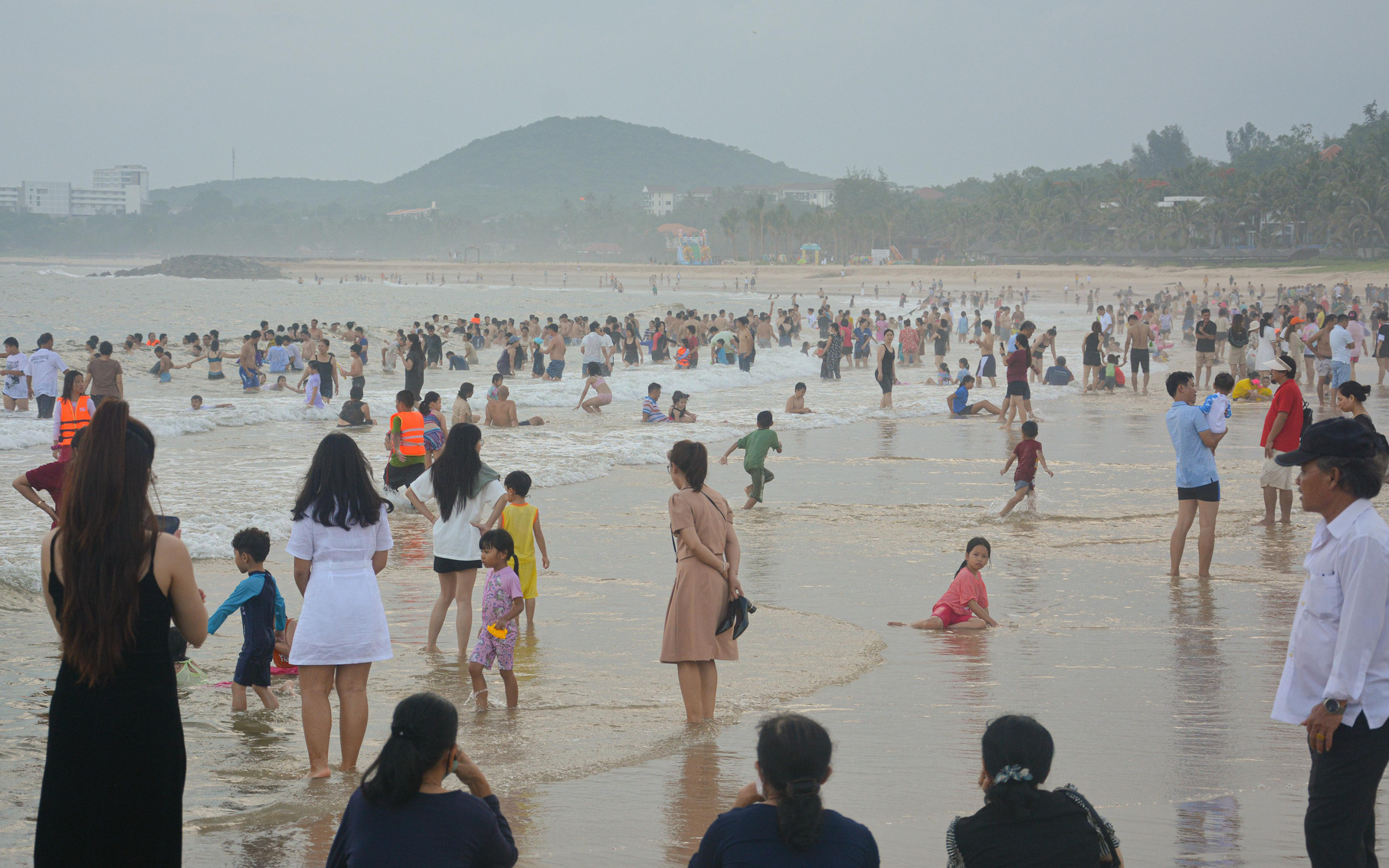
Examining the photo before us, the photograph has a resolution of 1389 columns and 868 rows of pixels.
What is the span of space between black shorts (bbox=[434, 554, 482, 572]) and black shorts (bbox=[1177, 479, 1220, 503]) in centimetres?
534

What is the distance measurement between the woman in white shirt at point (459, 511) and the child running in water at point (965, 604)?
3.06 metres

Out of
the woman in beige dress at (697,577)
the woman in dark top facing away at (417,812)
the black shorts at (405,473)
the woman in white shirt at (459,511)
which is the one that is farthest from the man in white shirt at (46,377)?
the woman in dark top facing away at (417,812)

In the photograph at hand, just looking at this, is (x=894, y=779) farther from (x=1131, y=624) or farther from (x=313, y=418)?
(x=313, y=418)

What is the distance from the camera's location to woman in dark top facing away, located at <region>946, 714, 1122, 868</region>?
265 centimetres

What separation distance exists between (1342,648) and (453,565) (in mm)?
5270

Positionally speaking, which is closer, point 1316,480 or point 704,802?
point 1316,480

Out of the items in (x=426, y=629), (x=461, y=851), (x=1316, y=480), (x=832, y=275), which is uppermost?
(x=832, y=275)

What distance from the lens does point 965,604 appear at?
308 inches

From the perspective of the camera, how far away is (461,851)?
8.45 feet

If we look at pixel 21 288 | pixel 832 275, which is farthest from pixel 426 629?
pixel 21 288

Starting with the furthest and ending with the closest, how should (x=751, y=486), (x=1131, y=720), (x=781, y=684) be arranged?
(x=751, y=486), (x=781, y=684), (x=1131, y=720)

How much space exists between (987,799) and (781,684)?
3.92 m

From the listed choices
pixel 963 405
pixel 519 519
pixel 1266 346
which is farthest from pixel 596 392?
pixel 519 519

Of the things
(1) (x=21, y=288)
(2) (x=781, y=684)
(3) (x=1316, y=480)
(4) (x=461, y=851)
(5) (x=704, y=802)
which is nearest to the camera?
(4) (x=461, y=851)
